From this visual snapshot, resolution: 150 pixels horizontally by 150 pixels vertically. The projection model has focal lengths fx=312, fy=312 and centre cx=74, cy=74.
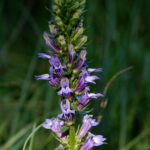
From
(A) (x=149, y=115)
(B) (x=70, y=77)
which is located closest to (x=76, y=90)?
(B) (x=70, y=77)

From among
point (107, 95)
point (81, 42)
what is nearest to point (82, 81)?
point (81, 42)

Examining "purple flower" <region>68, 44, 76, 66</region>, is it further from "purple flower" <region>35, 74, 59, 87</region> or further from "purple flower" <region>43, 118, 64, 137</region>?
"purple flower" <region>43, 118, 64, 137</region>

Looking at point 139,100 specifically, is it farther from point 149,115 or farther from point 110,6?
point 110,6

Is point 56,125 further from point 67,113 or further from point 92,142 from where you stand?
point 92,142

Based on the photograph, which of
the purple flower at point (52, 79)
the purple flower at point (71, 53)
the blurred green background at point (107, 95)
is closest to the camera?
the purple flower at point (71, 53)

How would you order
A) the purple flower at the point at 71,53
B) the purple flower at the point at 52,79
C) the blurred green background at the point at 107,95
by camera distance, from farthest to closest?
the blurred green background at the point at 107,95, the purple flower at the point at 52,79, the purple flower at the point at 71,53

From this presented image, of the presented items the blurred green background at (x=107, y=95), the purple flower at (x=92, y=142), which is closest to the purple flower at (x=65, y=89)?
the purple flower at (x=92, y=142)

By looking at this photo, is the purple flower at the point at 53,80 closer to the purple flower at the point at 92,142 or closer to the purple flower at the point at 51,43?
the purple flower at the point at 51,43

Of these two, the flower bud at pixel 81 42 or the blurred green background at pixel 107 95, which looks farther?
the blurred green background at pixel 107 95
